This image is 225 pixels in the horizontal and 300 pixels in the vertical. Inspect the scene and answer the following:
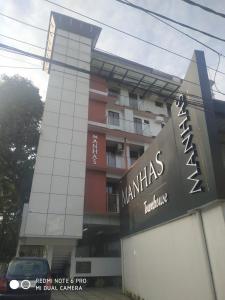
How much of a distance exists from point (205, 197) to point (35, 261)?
21.2ft

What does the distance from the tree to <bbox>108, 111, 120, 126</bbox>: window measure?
6282 mm

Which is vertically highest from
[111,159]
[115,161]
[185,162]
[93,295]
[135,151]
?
[135,151]

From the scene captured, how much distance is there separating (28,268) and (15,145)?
10.6 m

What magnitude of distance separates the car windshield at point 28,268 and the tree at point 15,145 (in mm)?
8165

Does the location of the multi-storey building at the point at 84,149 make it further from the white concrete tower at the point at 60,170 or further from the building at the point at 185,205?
the building at the point at 185,205

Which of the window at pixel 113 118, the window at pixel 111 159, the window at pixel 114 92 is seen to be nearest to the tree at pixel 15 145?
the window at pixel 111 159

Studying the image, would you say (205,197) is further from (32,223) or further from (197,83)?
(32,223)

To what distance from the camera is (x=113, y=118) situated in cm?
2269

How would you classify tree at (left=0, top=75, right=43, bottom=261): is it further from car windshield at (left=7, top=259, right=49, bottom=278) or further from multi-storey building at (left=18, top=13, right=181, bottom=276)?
car windshield at (left=7, top=259, right=49, bottom=278)

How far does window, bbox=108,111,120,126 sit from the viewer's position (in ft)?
73.0

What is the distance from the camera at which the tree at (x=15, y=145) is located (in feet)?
56.5

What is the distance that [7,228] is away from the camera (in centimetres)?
1728

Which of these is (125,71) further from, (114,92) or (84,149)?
(84,149)

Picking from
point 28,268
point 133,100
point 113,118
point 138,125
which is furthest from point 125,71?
point 28,268
